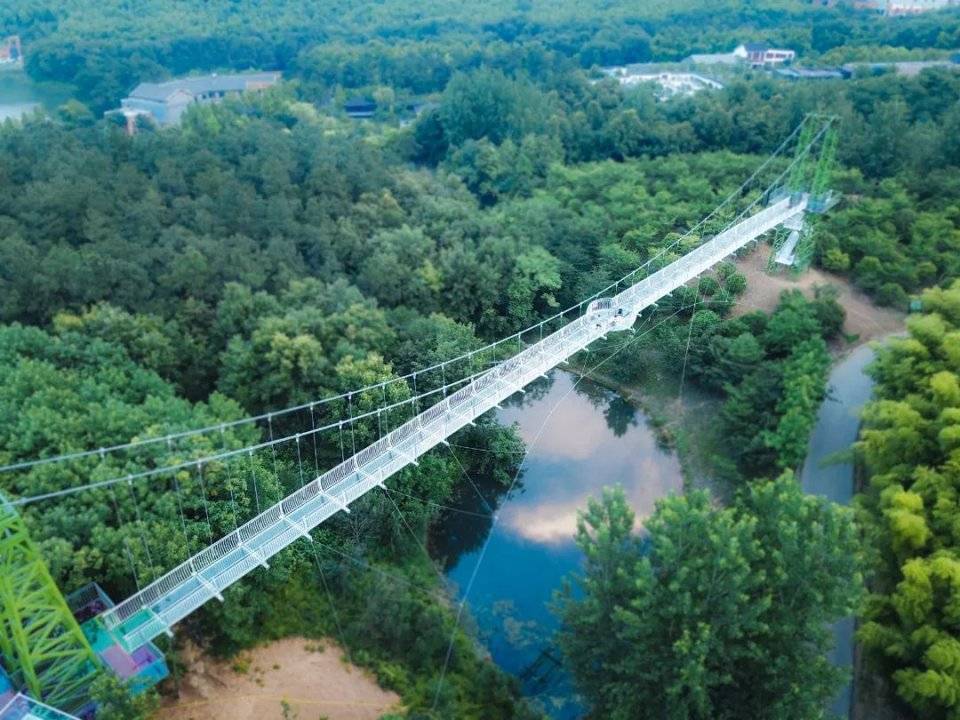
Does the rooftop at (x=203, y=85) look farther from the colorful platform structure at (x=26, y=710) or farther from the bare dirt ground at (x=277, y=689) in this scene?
the colorful platform structure at (x=26, y=710)

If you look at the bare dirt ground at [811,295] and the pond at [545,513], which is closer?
the pond at [545,513]

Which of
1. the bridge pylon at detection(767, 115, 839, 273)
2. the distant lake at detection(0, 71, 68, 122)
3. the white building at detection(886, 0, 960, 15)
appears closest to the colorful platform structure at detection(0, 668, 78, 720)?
the bridge pylon at detection(767, 115, 839, 273)

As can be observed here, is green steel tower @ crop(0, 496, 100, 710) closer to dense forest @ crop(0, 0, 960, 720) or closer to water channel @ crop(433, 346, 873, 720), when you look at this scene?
dense forest @ crop(0, 0, 960, 720)

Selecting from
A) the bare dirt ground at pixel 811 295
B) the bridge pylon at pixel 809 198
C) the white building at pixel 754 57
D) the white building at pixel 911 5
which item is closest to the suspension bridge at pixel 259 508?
the bare dirt ground at pixel 811 295

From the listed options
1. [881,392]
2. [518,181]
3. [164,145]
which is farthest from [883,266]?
[164,145]

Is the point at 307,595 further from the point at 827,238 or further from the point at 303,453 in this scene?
the point at 827,238

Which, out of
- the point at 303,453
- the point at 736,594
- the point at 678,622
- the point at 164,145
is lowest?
the point at 303,453
